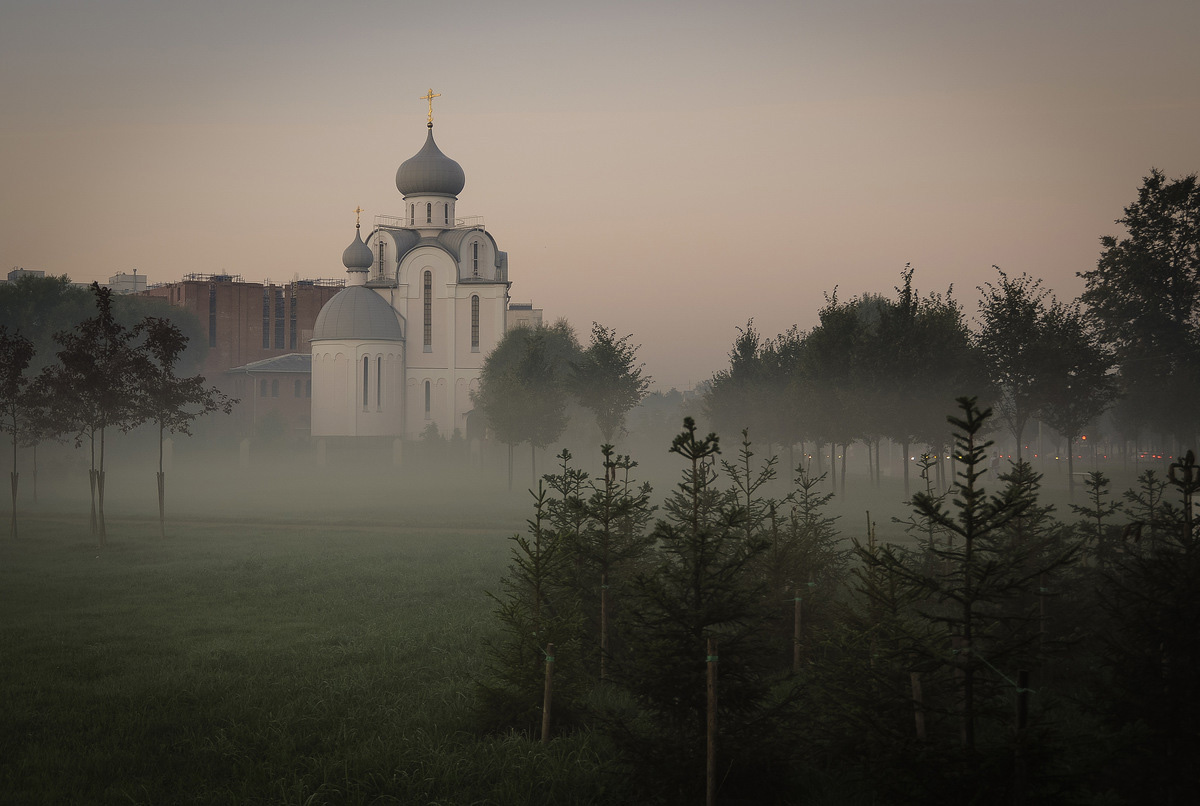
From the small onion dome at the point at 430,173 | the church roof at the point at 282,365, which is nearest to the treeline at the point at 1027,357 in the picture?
the small onion dome at the point at 430,173

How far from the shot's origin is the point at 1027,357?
1246 inches

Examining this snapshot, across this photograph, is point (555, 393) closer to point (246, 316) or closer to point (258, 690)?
point (258, 690)

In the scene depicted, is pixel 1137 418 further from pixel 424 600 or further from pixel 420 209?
pixel 420 209

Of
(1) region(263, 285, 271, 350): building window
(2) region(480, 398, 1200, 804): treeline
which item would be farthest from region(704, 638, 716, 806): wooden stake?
(1) region(263, 285, 271, 350): building window

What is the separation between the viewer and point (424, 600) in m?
16.3

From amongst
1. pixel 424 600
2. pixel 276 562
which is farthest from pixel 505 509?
pixel 424 600

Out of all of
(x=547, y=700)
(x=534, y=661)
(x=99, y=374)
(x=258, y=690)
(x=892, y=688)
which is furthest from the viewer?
(x=99, y=374)

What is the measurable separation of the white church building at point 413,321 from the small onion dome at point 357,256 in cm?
8

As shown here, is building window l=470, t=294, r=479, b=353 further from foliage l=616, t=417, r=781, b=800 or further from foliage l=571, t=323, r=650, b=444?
foliage l=616, t=417, r=781, b=800

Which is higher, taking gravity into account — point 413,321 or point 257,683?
point 413,321

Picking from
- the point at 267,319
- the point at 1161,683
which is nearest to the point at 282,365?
the point at 267,319

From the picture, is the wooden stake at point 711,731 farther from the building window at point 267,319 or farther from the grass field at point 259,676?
the building window at point 267,319

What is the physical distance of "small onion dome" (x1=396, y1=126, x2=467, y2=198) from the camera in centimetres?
7238

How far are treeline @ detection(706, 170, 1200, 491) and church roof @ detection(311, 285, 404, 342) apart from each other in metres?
36.1
